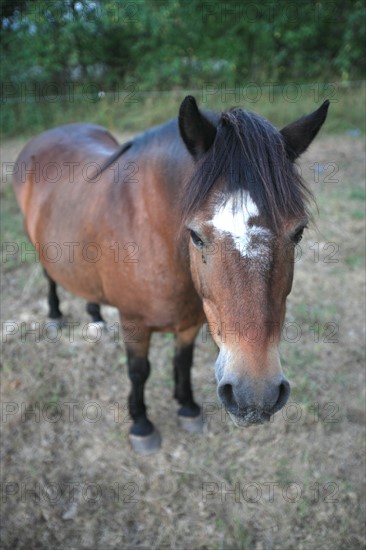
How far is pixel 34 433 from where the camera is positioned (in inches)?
114

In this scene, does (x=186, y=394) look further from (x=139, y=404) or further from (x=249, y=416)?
(x=249, y=416)

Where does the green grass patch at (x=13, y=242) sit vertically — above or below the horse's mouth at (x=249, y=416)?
below

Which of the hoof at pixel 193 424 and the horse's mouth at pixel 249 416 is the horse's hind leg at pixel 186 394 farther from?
the horse's mouth at pixel 249 416

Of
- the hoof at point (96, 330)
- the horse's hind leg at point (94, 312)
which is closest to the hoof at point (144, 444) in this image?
the hoof at point (96, 330)

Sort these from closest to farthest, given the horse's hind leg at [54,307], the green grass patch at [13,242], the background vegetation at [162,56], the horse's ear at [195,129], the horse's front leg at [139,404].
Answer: the horse's ear at [195,129], the horse's front leg at [139,404], the horse's hind leg at [54,307], the green grass patch at [13,242], the background vegetation at [162,56]

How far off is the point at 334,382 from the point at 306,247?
218 centimetres

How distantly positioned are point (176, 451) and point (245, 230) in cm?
198

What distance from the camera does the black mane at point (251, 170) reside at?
1.48 meters

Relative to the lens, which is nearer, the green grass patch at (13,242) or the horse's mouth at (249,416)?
the horse's mouth at (249,416)

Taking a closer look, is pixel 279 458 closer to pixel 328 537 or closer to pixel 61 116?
pixel 328 537

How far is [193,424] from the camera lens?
2904mm

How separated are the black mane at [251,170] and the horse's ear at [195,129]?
5cm

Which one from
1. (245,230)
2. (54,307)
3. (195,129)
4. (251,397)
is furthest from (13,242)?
(251,397)

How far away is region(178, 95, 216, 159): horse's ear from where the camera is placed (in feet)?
5.06
